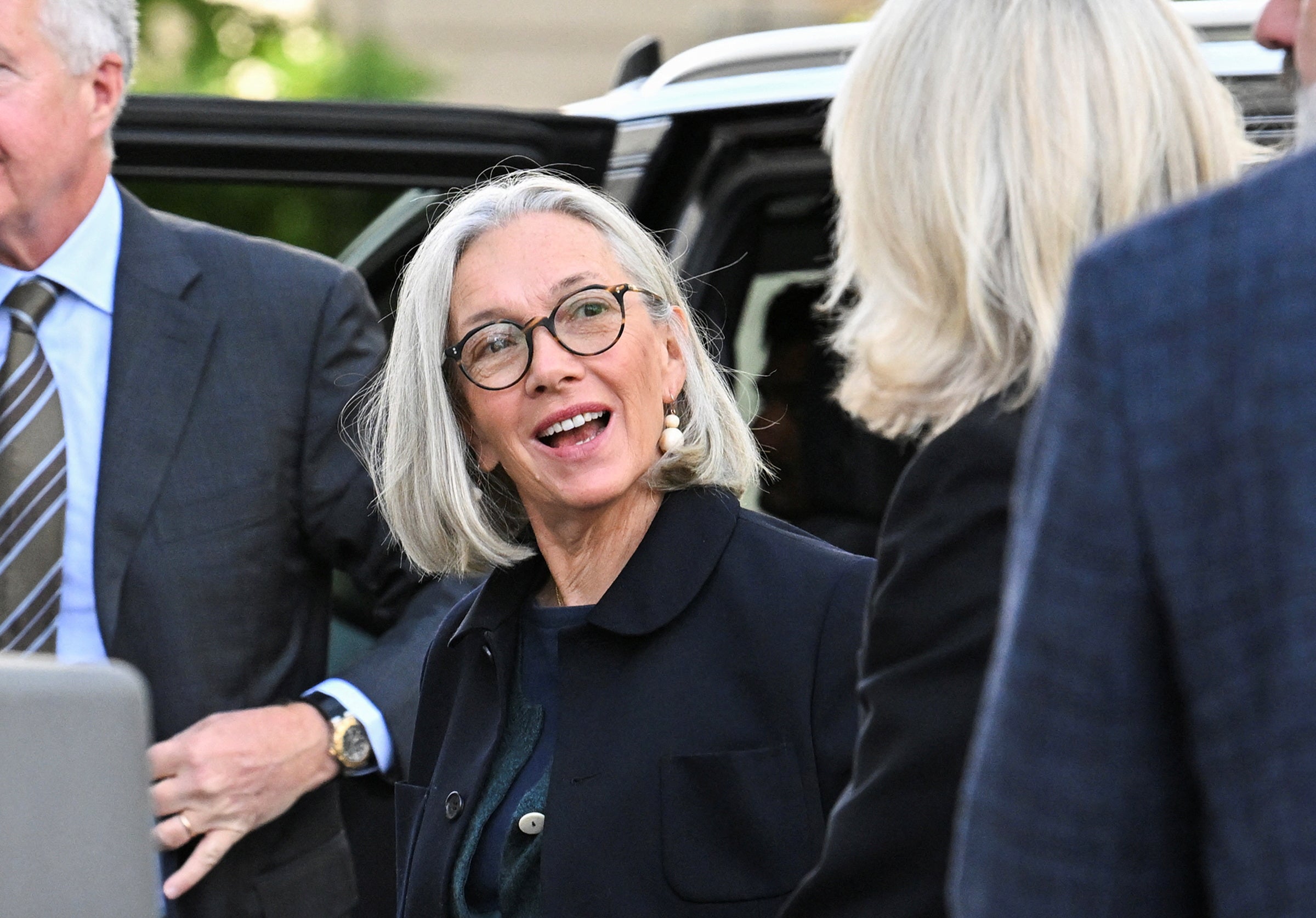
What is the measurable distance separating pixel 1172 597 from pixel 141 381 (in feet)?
6.48

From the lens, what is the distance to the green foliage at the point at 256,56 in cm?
1507

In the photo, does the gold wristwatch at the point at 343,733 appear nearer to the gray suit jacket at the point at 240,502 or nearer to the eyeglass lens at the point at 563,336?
the gray suit jacket at the point at 240,502

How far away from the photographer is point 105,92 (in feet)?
8.38

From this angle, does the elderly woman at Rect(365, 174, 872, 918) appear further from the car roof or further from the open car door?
the car roof

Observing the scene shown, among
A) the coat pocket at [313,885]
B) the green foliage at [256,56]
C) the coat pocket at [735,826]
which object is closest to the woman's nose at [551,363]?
the coat pocket at [735,826]

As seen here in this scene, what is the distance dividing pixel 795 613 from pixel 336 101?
1.29m

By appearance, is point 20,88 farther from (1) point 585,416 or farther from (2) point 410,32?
(2) point 410,32

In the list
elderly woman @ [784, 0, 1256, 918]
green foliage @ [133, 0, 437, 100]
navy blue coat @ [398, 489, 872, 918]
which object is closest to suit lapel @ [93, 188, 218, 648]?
navy blue coat @ [398, 489, 872, 918]

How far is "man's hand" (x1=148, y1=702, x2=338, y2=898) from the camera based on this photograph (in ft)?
7.66

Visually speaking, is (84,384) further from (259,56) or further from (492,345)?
(259,56)

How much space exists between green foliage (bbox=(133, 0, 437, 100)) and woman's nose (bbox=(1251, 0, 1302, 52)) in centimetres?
1402

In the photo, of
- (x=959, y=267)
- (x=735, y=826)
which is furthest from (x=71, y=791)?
(x=735, y=826)

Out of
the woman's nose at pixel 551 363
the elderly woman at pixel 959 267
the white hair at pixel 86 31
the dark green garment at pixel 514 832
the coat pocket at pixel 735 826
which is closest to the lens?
the elderly woman at pixel 959 267

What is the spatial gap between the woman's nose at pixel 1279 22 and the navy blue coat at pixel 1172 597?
724 millimetres
